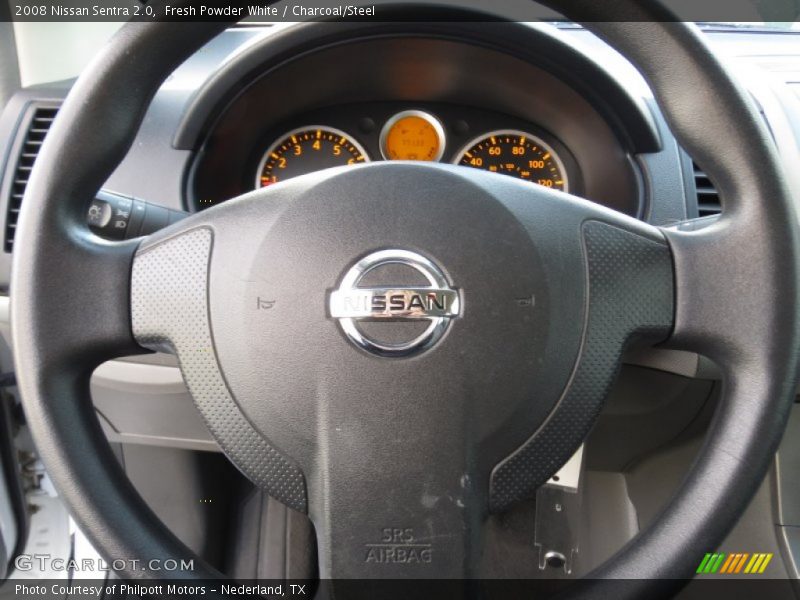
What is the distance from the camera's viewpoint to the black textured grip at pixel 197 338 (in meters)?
0.66

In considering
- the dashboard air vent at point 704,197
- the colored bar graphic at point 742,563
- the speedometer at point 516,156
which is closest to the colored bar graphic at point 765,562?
the colored bar graphic at point 742,563

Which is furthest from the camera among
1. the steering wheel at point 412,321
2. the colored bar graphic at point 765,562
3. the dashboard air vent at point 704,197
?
the colored bar graphic at point 765,562

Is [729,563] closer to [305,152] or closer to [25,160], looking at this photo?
[305,152]

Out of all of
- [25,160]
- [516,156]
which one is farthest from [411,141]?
[25,160]

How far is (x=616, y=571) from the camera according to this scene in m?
0.61

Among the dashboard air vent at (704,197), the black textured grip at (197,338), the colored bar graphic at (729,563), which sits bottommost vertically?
the colored bar graphic at (729,563)

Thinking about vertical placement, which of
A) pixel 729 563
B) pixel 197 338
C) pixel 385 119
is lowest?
pixel 729 563

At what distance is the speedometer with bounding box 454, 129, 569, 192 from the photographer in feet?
4.31

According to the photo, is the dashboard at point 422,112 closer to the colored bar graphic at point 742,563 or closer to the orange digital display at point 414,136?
the orange digital display at point 414,136

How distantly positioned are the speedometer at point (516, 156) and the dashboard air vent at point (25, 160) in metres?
0.71

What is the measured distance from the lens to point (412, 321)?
64 centimetres

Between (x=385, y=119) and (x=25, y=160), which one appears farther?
(x=385, y=119)

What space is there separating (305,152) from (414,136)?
0.67ft

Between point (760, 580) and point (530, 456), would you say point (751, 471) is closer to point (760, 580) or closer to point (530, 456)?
point (530, 456)
